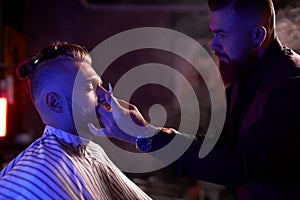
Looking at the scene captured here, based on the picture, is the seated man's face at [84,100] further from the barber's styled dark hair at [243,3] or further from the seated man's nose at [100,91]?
the barber's styled dark hair at [243,3]

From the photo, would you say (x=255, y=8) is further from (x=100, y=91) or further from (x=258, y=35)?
(x=100, y=91)

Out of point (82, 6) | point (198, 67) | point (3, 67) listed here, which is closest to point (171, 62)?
point (198, 67)

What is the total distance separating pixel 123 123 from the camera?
1.62 m

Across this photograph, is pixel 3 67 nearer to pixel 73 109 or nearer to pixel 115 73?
pixel 115 73

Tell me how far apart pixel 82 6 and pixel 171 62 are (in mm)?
1704

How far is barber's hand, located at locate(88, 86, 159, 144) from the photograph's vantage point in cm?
162

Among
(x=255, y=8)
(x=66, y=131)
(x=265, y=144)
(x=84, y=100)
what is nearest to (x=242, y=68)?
(x=255, y=8)

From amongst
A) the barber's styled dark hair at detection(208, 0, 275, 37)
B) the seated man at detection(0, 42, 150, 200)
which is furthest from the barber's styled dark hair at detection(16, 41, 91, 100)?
the barber's styled dark hair at detection(208, 0, 275, 37)

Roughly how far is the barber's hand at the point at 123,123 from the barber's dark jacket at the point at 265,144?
0.07 metres

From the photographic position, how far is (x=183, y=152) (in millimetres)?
1653

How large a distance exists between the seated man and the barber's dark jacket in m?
0.37

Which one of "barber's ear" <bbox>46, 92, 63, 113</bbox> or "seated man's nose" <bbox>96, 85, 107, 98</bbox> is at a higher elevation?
"seated man's nose" <bbox>96, 85, 107, 98</bbox>

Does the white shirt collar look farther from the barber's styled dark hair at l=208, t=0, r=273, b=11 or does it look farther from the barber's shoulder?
the barber's shoulder

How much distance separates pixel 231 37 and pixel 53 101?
0.82 metres
